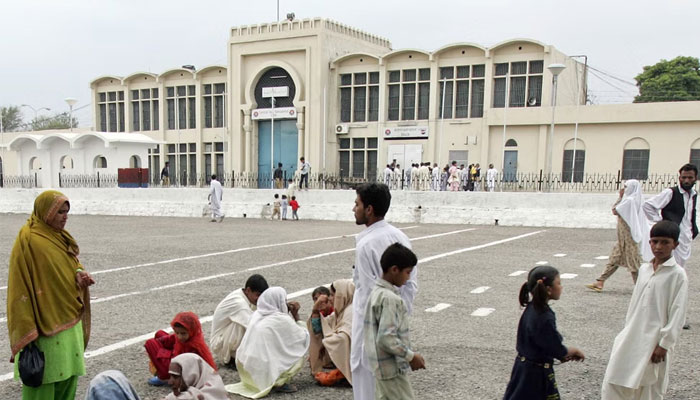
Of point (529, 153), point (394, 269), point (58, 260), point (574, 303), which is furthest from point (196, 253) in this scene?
point (529, 153)

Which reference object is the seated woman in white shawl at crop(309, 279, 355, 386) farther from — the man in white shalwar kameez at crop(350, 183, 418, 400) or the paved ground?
the man in white shalwar kameez at crop(350, 183, 418, 400)

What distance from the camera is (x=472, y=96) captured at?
3034cm

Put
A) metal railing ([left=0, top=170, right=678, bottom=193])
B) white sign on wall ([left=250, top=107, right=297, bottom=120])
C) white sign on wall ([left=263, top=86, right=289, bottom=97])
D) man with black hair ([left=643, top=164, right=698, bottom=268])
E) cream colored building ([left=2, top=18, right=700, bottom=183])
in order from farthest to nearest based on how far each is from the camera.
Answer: white sign on wall ([left=263, top=86, right=289, bottom=97]) → white sign on wall ([left=250, top=107, right=297, bottom=120]) → cream colored building ([left=2, top=18, right=700, bottom=183]) → metal railing ([left=0, top=170, right=678, bottom=193]) → man with black hair ([left=643, top=164, right=698, bottom=268])

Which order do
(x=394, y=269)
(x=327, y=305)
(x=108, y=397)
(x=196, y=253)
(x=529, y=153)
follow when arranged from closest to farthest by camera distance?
1. (x=108, y=397)
2. (x=394, y=269)
3. (x=327, y=305)
4. (x=196, y=253)
5. (x=529, y=153)

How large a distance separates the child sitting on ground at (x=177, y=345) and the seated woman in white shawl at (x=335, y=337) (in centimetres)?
86

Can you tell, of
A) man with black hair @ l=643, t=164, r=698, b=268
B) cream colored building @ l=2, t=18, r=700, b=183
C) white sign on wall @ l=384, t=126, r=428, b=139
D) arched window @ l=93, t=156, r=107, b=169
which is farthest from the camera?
white sign on wall @ l=384, t=126, r=428, b=139

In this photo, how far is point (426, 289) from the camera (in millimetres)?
7910

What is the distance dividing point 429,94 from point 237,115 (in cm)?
1220

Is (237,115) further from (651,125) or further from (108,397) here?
(108,397)

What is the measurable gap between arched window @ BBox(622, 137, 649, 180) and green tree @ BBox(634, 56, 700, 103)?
63.7 ft

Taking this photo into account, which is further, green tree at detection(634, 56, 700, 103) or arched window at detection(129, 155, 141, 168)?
green tree at detection(634, 56, 700, 103)

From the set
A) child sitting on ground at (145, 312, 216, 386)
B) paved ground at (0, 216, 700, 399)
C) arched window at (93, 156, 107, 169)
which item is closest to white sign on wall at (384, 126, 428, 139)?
arched window at (93, 156, 107, 169)

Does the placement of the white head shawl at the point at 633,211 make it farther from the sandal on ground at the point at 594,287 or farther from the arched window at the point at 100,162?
the arched window at the point at 100,162

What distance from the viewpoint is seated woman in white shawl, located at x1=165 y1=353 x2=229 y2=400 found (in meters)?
3.29
